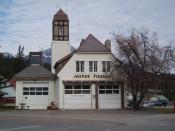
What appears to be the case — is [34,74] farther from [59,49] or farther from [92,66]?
[59,49]

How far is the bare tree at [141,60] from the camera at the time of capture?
5022cm

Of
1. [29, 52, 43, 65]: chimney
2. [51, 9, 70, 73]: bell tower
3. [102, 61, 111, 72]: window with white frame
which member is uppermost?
[51, 9, 70, 73]: bell tower

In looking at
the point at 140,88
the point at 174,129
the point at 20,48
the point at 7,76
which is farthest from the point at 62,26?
the point at 174,129

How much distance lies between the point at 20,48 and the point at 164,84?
202 ft

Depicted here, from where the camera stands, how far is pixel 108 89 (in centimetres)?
5706

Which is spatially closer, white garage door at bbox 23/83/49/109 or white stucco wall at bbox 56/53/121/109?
white stucco wall at bbox 56/53/121/109

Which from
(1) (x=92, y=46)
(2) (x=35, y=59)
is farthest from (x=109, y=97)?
(2) (x=35, y=59)

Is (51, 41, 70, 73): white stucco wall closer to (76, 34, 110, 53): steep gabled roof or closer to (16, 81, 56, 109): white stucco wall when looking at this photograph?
(16, 81, 56, 109): white stucco wall

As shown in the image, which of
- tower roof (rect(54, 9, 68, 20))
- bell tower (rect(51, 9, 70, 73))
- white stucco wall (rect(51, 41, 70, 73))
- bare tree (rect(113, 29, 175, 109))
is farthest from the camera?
tower roof (rect(54, 9, 68, 20))

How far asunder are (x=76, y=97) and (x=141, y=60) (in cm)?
980

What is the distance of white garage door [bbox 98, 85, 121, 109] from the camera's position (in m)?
56.5

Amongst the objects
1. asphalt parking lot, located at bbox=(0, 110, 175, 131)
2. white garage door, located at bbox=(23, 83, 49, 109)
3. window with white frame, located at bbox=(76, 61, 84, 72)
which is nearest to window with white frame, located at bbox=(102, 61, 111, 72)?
window with white frame, located at bbox=(76, 61, 84, 72)

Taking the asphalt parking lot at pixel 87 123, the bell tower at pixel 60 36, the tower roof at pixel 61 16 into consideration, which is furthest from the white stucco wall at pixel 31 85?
the asphalt parking lot at pixel 87 123

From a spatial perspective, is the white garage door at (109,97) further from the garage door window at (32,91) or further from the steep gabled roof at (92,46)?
the garage door window at (32,91)
